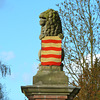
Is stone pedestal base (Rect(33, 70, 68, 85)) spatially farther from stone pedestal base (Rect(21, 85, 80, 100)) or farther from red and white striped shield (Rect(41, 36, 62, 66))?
red and white striped shield (Rect(41, 36, 62, 66))

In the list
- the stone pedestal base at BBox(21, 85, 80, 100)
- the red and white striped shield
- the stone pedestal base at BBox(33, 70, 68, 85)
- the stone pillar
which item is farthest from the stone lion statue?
the stone pedestal base at BBox(21, 85, 80, 100)

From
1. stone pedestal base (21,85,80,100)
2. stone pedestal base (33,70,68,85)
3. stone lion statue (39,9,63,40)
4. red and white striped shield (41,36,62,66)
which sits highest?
stone lion statue (39,9,63,40)

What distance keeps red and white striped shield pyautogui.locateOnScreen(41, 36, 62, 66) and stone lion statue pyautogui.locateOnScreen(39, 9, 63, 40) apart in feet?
0.42

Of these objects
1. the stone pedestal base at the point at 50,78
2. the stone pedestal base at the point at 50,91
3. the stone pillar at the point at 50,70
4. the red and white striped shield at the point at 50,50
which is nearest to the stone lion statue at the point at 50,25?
the stone pillar at the point at 50,70

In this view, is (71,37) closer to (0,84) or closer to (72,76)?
(72,76)

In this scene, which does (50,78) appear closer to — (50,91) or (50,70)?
(50,70)

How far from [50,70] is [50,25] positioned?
137 cm

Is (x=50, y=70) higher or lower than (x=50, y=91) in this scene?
higher

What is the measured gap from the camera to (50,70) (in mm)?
10523

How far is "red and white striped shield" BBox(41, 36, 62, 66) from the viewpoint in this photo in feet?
35.1

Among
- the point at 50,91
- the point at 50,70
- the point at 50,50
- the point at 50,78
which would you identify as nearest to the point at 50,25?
the point at 50,50

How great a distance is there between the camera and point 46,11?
36.3 feet

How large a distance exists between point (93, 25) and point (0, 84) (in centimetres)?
1012

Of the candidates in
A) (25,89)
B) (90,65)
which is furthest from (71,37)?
(25,89)
